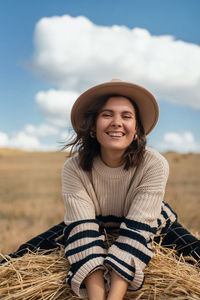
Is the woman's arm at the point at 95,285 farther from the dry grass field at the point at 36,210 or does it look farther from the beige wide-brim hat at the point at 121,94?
the dry grass field at the point at 36,210

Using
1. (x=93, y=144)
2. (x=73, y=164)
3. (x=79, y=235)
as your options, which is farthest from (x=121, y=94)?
(x=79, y=235)

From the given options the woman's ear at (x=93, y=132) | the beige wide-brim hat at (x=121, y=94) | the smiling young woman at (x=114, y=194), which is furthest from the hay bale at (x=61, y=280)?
the beige wide-brim hat at (x=121, y=94)

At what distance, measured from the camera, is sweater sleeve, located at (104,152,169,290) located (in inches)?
89.1

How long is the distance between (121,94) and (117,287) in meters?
1.49

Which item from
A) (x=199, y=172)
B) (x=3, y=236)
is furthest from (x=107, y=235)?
(x=199, y=172)

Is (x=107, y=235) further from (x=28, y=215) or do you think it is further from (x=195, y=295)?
(x=28, y=215)

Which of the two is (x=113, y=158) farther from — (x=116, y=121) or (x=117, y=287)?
(x=117, y=287)

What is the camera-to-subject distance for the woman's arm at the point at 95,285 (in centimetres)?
221

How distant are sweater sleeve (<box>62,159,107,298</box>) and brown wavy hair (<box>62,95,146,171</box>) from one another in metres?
0.16

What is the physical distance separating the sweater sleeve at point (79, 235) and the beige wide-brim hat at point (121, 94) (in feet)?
1.55

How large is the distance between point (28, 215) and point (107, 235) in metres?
4.55

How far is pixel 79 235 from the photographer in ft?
8.09

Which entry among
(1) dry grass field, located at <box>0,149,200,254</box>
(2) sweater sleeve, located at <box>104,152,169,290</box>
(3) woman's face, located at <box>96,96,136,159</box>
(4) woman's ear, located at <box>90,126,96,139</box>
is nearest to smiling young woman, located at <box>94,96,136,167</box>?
(3) woman's face, located at <box>96,96,136,159</box>

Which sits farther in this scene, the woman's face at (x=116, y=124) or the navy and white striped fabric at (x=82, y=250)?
the woman's face at (x=116, y=124)
